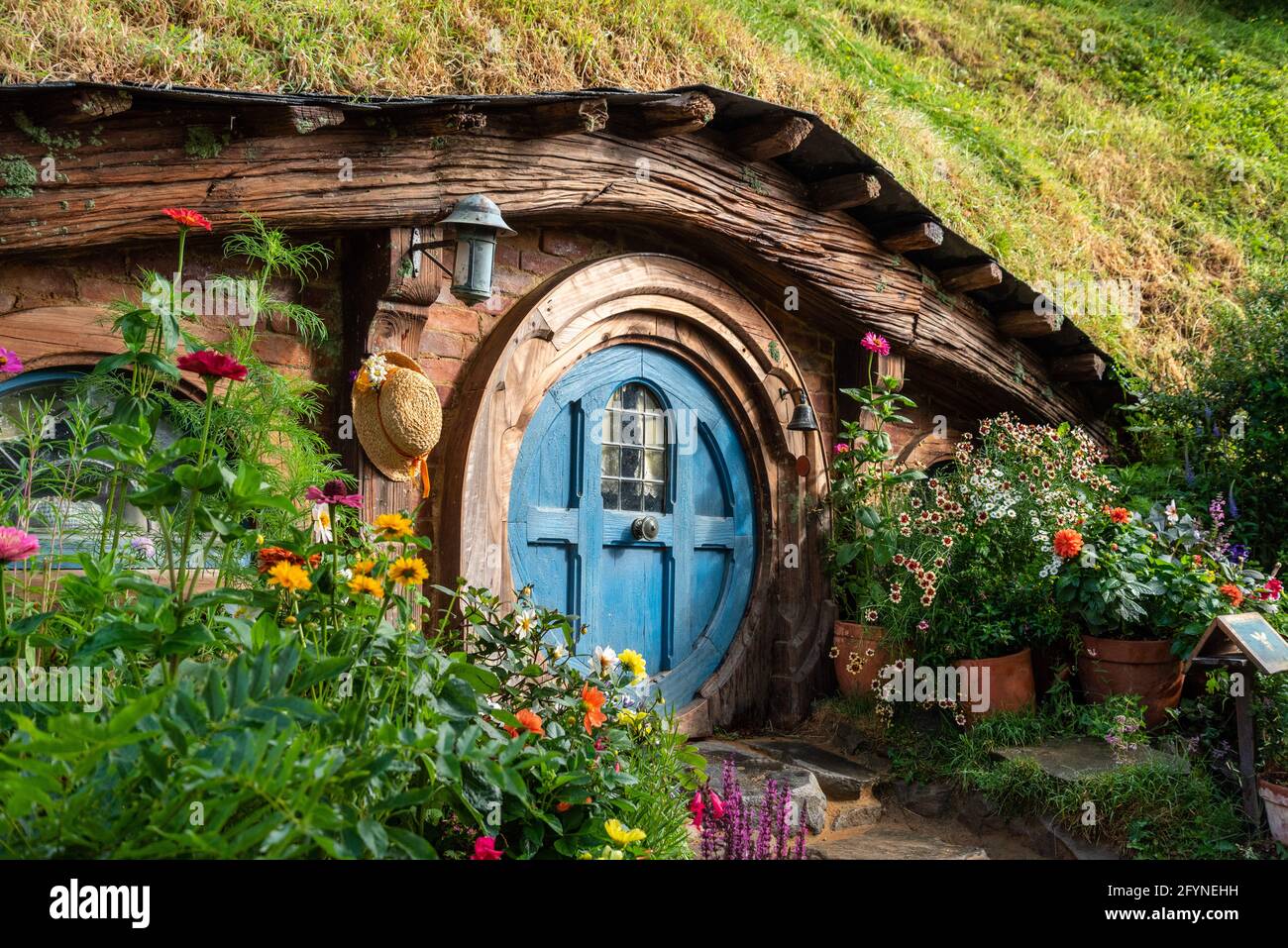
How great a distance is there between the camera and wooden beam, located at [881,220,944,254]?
6.09 metres

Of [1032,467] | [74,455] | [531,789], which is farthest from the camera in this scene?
[1032,467]

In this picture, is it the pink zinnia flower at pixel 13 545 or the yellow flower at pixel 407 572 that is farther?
the yellow flower at pixel 407 572

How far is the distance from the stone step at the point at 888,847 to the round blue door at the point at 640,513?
120 cm

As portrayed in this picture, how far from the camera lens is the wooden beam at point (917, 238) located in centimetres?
609

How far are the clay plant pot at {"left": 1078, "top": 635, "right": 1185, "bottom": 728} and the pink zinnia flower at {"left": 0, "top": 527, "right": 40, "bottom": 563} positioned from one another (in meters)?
4.88

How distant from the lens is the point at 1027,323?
6887 millimetres

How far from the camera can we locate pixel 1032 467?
6.12 metres

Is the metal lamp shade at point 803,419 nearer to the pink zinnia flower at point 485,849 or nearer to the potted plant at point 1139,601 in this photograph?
the potted plant at point 1139,601

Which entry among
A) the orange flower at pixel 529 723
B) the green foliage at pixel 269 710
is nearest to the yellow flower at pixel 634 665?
the green foliage at pixel 269 710

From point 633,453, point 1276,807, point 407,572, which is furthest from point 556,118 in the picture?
point 1276,807

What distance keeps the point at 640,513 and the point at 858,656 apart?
59.1 inches
